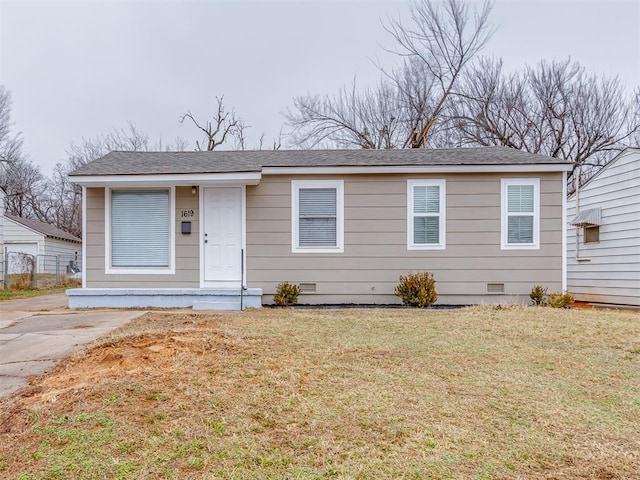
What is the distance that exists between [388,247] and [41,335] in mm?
5443

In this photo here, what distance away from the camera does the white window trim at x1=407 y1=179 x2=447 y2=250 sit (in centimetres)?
764

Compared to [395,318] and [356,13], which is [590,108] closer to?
[356,13]

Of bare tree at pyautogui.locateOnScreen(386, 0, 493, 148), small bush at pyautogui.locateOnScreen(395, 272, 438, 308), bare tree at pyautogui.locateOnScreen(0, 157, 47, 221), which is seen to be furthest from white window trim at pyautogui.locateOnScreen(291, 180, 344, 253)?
bare tree at pyautogui.locateOnScreen(0, 157, 47, 221)

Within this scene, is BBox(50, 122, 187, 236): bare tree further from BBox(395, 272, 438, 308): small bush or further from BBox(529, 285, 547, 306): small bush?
BBox(529, 285, 547, 306): small bush

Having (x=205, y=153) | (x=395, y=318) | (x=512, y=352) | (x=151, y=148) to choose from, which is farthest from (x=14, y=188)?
(x=512, y=352)

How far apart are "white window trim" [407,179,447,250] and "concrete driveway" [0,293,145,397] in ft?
15.9

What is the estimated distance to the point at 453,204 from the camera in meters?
7.65

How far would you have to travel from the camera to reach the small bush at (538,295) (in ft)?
24.2

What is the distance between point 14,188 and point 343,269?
26.0 meters

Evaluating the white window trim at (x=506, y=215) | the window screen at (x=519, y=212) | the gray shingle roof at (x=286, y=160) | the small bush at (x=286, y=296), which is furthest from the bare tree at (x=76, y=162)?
the window screen at (x=519, y=212)

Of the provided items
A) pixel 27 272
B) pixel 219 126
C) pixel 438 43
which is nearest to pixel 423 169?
pixel 438 43

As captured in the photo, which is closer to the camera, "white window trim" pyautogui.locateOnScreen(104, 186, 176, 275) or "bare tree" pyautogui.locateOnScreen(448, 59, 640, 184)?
"white window trim" pyautogui.locateOnScreen(104, 186, 176, 275)

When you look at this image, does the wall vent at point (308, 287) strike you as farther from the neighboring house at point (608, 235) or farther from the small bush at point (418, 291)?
the neighboring house at point (608, 235)

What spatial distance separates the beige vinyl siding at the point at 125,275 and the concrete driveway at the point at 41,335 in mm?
849
